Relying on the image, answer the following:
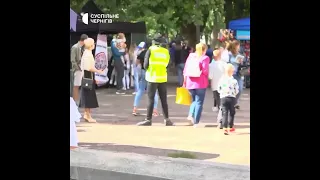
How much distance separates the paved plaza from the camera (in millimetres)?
7696

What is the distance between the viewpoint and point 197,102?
31.8ft

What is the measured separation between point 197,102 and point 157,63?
3.27 ft

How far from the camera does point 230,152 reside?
7.61 metres

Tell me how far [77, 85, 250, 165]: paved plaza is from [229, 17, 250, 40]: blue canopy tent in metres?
6.73

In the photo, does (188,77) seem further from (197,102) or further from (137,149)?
(137,149)

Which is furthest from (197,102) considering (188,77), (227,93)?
(227,93)

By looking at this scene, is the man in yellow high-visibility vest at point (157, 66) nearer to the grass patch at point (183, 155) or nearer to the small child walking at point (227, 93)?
the small child walking at point (227, 93)

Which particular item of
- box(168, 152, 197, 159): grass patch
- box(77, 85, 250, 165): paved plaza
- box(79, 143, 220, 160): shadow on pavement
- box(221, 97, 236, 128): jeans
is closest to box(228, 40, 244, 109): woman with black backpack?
box(77, 85, 250, 165): paved plaza

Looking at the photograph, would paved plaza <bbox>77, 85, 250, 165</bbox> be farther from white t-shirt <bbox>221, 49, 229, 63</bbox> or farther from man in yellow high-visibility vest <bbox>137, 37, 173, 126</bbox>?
white t-shirt <bbox>221, 49, 229, 63</bbox>

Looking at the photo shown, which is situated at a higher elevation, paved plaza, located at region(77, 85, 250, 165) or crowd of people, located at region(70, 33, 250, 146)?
crowd of people, located at region(70, 33, 250, 146)
